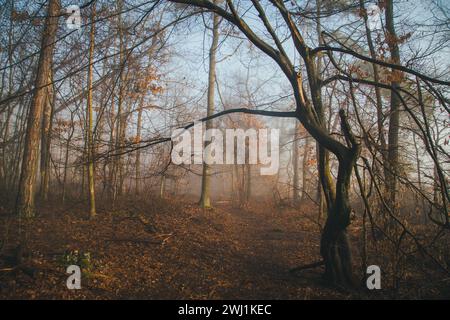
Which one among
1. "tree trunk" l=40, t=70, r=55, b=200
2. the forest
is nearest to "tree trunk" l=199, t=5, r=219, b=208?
the forest

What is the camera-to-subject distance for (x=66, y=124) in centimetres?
1372

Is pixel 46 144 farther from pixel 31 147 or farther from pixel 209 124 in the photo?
pixel 209 124

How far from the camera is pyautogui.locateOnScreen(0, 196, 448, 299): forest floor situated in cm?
475

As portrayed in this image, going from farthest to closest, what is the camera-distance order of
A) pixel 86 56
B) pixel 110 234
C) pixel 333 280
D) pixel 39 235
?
1. pixel 86 56
2. pixel 110 234
3. pixel 39 235
4. pixel 333 280

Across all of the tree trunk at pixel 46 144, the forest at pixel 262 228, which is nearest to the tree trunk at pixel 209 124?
the forest at pixel 262 228

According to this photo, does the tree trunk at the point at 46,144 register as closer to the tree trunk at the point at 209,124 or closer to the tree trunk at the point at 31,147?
the tree trunk at the point at 31,147

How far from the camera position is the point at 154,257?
6562 mm

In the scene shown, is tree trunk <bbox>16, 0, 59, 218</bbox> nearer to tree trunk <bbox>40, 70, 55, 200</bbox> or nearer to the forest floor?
the forest floor

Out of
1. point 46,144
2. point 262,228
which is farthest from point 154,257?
point 46,144

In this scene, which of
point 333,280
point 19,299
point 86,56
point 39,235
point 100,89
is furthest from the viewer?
point 100,89

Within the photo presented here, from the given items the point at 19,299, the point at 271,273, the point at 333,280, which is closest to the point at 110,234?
the point at 19,299
